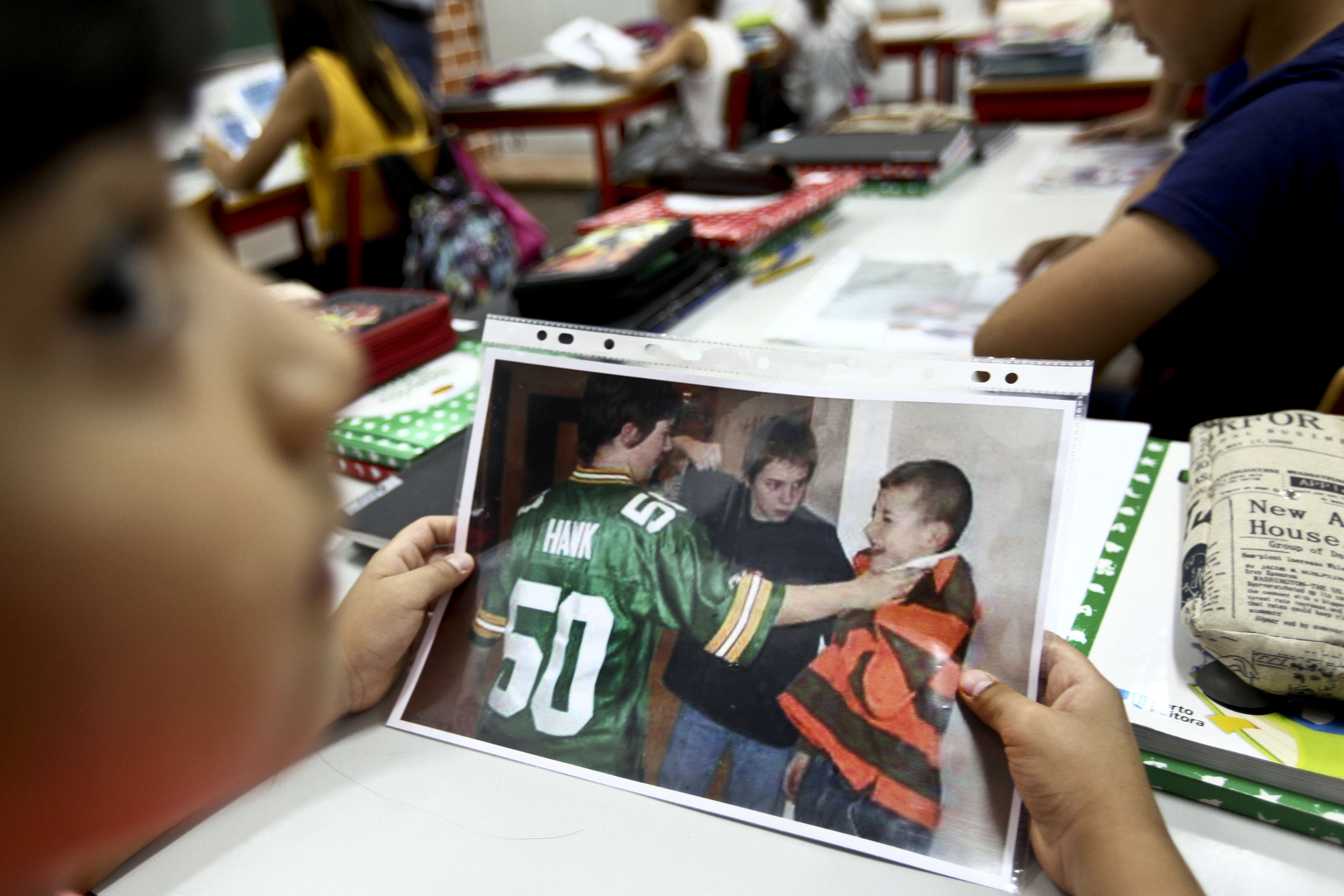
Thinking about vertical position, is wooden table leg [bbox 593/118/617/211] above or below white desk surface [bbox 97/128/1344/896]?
above

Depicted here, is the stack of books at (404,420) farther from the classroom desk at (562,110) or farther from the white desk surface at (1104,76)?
the classroom desk at (562,110)

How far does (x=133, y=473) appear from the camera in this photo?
0.52ft

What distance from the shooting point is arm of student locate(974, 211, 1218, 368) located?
2.81 feet

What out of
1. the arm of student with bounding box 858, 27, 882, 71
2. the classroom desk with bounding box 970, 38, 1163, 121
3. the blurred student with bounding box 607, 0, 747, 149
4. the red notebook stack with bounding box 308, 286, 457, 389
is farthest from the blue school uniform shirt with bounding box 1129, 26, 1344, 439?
the arm of student with bounding box 858, 27, 882, 71

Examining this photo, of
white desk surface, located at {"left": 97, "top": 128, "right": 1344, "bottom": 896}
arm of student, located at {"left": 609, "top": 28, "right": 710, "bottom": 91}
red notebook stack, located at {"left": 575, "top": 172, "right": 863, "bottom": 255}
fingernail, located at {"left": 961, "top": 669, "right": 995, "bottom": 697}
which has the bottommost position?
white desk surface, located at {"left": 97, "top": 128, "right": 1344, "bottom": 896}

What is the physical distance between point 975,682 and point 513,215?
1789 mm

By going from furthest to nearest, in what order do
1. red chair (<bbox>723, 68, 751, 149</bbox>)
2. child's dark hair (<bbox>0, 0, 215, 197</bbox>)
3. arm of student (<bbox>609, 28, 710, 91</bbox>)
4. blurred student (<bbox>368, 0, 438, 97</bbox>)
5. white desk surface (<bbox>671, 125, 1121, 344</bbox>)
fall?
1. blurred student (<bbox>368, 0, 438, 97</bbox>)
2. arm of student (<bbox>609, 28, 710, 91</bbox>)
3. red chair (<bbox>723, 68, 751, 149</bbox>)
4. white desk surface (<bbox>671, 125, 1121, 344</bbox>)
5. child's dark hair (<bbox>0, 0, 215, 197</bbox>)

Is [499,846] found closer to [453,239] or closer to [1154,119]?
[453,239]

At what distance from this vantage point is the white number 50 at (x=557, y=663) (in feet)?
1.73

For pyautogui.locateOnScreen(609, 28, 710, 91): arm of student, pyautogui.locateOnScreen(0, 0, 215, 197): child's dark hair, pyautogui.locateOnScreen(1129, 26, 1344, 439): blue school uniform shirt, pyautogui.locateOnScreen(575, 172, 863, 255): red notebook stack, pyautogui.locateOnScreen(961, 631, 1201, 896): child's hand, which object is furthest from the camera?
pyautogui.locateOnScreen(609, 28, 710, 91): arm of student

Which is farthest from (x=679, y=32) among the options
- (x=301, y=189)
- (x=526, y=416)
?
(x=526, y=416)

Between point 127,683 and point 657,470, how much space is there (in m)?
0.43

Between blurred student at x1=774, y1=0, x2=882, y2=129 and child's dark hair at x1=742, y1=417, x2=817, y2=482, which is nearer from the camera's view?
child's dark hair at x1=742, y1=417, x2=817, y2=482

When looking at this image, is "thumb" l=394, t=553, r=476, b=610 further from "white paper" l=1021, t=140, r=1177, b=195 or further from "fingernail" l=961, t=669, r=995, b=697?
"white paper" l=1021, t=140, r=1177, b=195
